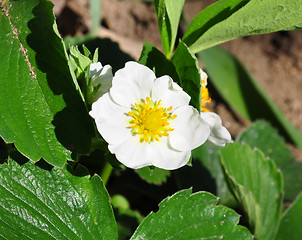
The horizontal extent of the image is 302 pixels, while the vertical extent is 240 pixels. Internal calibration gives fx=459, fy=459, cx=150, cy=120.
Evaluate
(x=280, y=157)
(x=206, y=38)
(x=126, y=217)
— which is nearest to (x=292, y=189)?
(x=280, y=157)

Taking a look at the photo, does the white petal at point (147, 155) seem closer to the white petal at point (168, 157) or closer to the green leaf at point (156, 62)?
the white petal at point (168, 157)

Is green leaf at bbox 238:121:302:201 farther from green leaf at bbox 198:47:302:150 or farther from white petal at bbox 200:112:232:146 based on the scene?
white petal at bbox 200:112:232:146

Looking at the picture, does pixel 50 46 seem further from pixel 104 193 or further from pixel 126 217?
pixel 126 217

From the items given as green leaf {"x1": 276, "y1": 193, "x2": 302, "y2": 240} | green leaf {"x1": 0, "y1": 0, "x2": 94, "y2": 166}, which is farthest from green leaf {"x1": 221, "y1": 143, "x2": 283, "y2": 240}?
green leaf {"x1": 0, "y1": 0, "x2": 94, "y2": 166}

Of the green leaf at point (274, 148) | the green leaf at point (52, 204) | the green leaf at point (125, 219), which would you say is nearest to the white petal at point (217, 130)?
the green leaf at point (52, 204)

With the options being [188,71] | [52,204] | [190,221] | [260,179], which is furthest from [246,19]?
[260,179]

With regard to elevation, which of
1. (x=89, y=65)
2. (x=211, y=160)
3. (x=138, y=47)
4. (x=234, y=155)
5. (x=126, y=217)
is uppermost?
(x=89, y=65)

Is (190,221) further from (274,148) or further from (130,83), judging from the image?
(274,148)
